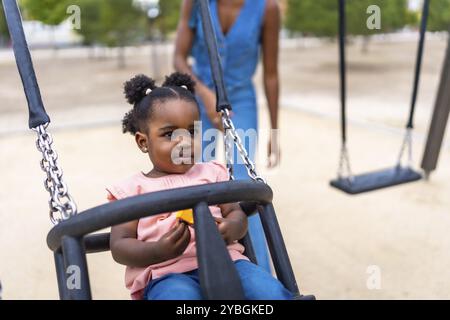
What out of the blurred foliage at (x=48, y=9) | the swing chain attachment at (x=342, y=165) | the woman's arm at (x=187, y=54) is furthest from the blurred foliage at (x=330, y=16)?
the woman's arm at (x=187, y=54)

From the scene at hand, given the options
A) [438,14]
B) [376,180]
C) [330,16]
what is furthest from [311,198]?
[330,16]

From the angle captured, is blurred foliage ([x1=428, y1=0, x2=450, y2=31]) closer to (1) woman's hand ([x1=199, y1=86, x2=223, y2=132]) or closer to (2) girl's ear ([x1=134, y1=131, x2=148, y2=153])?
(1) woman's hand ([x1=199, y1=86, x2=223, y2=132])

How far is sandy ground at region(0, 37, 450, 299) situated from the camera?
2.42 meters

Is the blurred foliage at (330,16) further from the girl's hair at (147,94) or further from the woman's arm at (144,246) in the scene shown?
the woman's arm at (144,246)

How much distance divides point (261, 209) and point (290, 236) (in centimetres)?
174

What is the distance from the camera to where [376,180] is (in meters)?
3.18

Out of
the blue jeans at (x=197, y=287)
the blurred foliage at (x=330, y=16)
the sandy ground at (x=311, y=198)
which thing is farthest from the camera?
the blurred foliage at (x=330, y=16)

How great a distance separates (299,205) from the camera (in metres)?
3.34

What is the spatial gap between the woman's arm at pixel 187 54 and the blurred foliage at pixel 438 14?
4345 millimetres

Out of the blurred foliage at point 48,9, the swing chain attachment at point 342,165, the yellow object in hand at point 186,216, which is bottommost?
the swing chain attachment at point 342,165

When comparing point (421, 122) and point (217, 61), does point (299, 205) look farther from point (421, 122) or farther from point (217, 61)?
point (421, 122)

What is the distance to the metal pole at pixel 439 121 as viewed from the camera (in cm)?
324

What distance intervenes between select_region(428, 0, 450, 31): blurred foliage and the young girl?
16.7 feet

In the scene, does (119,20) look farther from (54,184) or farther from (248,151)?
(54,184)
